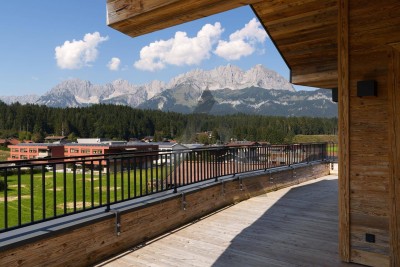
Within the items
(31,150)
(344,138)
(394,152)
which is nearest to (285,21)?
(344,138)

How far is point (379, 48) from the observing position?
10.9ft

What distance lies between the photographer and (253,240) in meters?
4.18

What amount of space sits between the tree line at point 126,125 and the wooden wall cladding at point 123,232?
314 feet

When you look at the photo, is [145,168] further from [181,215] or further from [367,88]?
[367,88]

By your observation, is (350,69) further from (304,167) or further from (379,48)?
(304,167)

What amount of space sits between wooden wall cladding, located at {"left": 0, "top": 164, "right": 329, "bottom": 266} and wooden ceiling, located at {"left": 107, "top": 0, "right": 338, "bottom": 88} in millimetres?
2224

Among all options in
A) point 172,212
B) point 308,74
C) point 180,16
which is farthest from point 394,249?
point 308,74

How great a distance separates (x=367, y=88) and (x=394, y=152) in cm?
75

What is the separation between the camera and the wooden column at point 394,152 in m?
3.21

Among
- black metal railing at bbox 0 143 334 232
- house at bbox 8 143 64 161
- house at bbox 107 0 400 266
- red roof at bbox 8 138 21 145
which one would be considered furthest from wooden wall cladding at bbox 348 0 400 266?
red roof at bbox 8 138 21 145

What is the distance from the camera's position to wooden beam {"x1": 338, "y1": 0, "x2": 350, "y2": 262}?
3.51 meters

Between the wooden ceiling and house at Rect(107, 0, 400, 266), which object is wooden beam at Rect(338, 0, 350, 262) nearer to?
house at Rect(107, 0, 400, 266)

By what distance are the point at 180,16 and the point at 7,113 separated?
12112cm

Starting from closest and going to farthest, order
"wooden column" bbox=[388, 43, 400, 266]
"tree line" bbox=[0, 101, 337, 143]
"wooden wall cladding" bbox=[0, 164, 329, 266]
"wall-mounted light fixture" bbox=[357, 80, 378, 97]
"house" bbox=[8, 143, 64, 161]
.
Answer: "wooden wall cladding" bbox=[0, 164, 329, 266], "wooden column" bbox=[388, 43, 400, 266], "wall-mounted light fixture" bbox=[357, 80, 378, 97], "house" bbox=[8, 143, 64, 161], "tree line" bbox=[0, 101, 337, 143]
